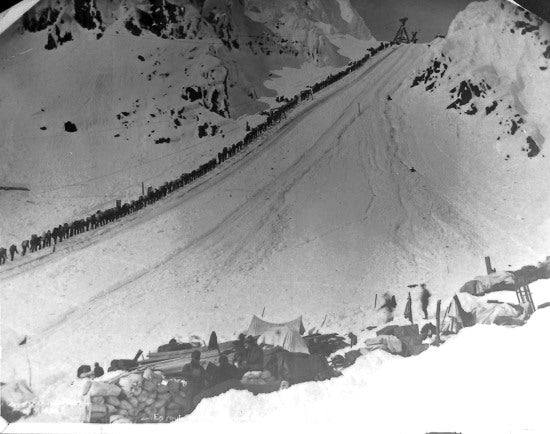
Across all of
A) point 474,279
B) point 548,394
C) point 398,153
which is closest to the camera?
point 548,394

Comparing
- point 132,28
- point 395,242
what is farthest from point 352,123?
point 132,28

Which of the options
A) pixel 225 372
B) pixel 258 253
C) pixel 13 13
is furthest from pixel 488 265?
pixel 13 13

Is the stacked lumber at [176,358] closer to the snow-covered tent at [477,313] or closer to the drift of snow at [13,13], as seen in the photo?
the snow-covered tent at [477,313]

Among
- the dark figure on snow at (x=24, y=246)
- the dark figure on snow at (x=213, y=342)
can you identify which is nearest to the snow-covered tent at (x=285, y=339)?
the dark figure on snow at (x=213, y=342)

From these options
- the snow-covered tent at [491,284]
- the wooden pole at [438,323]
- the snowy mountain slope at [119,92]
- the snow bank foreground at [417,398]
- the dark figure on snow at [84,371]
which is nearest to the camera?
the snow bank foreground at [417,398]

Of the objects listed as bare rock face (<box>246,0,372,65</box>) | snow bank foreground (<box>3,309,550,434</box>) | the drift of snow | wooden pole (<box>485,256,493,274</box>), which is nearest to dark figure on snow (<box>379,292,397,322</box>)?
snow bank foreground (<box>3,309,550,434</box>)

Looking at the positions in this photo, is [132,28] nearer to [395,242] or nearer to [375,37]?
[375,37]

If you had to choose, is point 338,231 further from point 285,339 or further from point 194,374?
point 194,374
